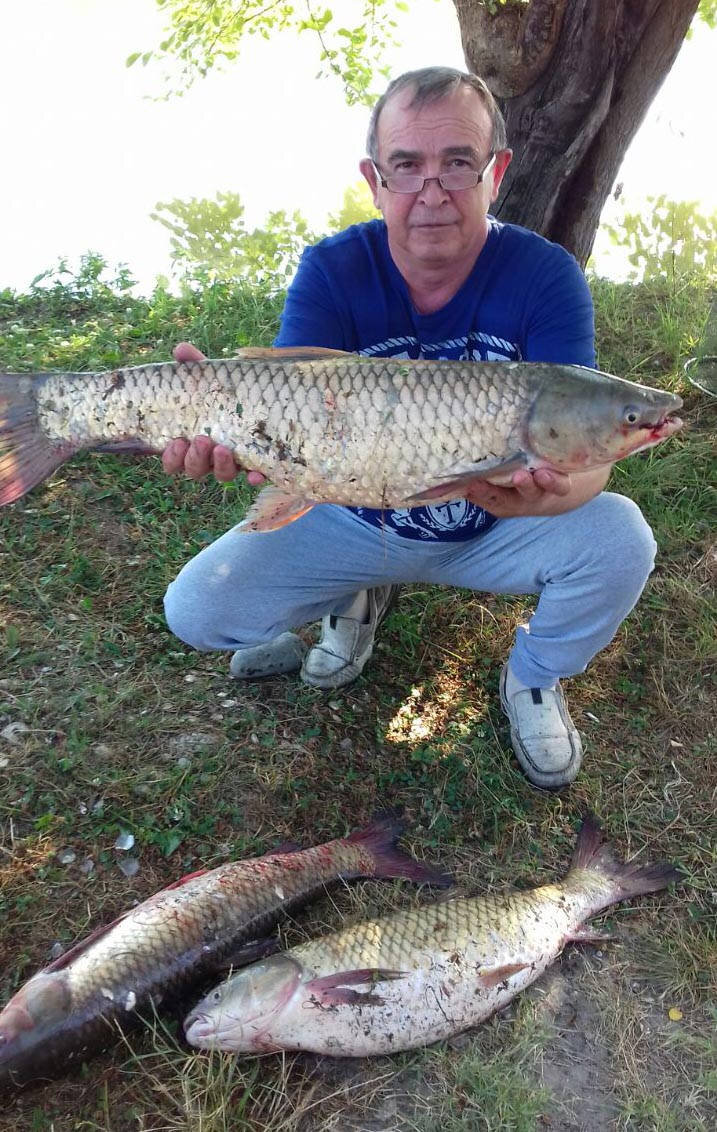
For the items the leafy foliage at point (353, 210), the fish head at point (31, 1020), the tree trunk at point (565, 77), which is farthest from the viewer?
the leafy foliage at point (353, 210)

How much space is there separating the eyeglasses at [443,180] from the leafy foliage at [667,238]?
3.11m

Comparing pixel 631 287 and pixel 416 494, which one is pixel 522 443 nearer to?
pixel 416 494

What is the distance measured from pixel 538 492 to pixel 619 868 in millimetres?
944

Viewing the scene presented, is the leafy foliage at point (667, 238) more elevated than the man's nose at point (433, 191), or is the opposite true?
the man's nose at point (433, 191)

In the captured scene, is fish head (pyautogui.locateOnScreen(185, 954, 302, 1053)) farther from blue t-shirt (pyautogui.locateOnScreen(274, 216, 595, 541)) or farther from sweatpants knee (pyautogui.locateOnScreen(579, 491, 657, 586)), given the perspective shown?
sweatpants knee (pyautogui.locateOnScreen(579, 491, 657, 586))

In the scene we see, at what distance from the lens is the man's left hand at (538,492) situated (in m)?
1.91

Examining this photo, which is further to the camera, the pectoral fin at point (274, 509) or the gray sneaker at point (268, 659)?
the gray sneaker at point (268, 659)

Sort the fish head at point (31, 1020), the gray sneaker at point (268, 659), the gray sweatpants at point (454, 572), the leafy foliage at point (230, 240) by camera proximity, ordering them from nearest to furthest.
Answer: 1. the fish head at point (31, 1020)
2. the gray sweatpants at point (454, 572)
3. the gray sneaker at point (268, 659)
4. the leafy foliage at point (230, 240)

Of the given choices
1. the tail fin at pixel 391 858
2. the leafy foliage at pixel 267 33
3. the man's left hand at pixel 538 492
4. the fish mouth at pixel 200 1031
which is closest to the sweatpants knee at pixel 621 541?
the man's left hand at pixel 538 492

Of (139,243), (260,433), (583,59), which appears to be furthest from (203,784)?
(139,243)

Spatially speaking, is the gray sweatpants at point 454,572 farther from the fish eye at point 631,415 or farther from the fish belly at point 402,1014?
the fish belly at point 402,1014

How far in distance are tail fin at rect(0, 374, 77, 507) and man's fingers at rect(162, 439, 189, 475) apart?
21 centimetres

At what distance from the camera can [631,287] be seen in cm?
455

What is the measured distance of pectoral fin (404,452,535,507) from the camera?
187cm
